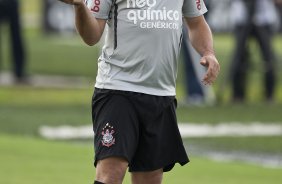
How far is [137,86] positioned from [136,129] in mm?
259

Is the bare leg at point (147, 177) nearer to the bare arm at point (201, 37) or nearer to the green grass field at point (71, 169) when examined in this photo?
the bare arm at point (201, 37)

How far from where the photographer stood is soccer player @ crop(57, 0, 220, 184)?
7035mm

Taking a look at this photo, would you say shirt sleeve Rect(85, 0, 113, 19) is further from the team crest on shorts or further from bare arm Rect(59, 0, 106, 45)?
the team crest on shorts

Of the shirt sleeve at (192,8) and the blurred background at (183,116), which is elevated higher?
the shirt sleeve at (192,8)

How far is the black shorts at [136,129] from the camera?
7039 millimetres

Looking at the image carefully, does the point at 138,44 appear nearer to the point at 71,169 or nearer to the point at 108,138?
the point at 108,138

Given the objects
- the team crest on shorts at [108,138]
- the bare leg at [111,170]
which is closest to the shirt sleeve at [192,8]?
the team crest on shorts at [108,138]

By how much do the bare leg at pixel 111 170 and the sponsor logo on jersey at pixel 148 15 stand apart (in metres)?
0.82

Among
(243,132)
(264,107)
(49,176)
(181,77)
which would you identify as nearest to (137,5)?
(49,176)

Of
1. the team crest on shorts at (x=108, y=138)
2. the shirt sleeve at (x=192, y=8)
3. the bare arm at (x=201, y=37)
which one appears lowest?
the team crest on shorts at (x=108, y=138)

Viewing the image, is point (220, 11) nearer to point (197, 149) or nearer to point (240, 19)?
point (240, 19)

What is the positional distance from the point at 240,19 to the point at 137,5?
36.9ft

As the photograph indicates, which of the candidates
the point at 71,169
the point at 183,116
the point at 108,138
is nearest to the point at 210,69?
the point at 108,138

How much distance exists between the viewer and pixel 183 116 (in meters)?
16.4
